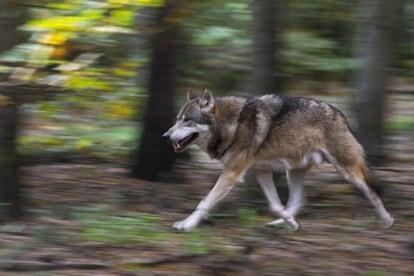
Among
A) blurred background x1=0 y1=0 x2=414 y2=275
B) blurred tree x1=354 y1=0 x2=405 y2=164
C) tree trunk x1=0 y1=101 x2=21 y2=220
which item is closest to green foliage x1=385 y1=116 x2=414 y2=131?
blurred background x1=0 y1=0 x2=414 y2=275

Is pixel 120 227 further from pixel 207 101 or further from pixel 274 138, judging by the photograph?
pixel 274 138

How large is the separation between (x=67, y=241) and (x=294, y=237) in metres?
2.63

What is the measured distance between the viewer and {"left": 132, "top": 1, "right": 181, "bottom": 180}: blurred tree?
428 inches

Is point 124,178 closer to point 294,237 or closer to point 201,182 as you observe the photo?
point 201,182

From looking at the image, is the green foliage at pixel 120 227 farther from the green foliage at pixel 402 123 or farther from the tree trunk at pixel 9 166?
the green foliage at pixel 402 123

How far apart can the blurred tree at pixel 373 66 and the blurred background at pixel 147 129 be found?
19 millimetres

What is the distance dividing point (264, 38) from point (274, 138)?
1.30 m

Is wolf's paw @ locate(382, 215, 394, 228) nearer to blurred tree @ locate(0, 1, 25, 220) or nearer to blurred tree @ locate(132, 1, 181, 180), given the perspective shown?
blurred tree @ locate(132, 1, 181, 180)

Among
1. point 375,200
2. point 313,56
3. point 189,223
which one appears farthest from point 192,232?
point 313,56

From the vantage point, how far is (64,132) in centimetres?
1408

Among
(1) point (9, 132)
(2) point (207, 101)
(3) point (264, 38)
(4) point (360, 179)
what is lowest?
(4) point (360, 179)

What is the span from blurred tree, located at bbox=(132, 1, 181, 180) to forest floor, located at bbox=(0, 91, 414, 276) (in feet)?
0.82

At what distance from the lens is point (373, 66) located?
33.2 feet

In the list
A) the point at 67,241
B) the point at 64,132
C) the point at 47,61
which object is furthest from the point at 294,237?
the point at 64,132
